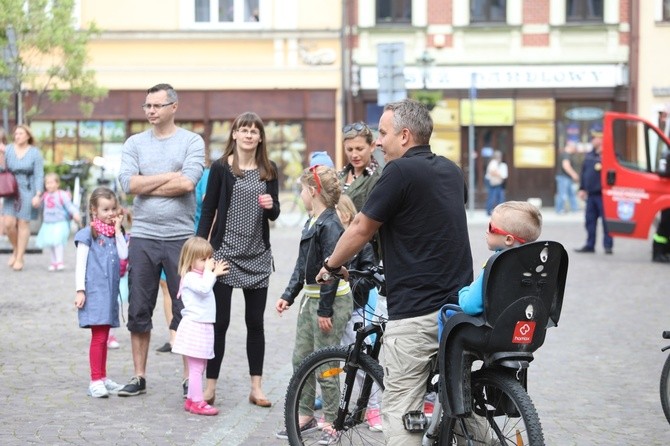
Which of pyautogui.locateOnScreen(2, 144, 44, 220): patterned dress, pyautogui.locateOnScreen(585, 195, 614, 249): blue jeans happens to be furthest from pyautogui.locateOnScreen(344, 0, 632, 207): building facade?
pyautogui.locateOnScreen(2, 144, 44, 220): patterned dress

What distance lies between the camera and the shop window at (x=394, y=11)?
3744 cm

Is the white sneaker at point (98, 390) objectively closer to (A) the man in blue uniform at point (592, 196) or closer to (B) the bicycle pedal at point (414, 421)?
(B) the bicycle pedal at point (414, 421)

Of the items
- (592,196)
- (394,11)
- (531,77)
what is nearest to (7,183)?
(592,196)

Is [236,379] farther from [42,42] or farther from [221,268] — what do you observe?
[42,42]

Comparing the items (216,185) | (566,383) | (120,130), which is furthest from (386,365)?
(120,130)

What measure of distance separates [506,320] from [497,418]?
1.41ft

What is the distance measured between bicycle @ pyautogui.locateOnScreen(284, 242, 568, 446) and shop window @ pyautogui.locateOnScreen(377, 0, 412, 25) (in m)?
32.2

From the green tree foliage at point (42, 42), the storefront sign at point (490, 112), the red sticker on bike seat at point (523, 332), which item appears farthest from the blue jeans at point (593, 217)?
the red sticker on bike seat at point (523, 332)

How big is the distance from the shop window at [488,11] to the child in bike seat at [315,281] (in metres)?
30.4

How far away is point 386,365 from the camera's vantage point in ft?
19.7

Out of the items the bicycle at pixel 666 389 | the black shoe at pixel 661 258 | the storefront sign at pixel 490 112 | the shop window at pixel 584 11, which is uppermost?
the shop window at pixel 584 11

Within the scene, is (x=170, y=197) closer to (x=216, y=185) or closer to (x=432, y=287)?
(x=216, y=185)

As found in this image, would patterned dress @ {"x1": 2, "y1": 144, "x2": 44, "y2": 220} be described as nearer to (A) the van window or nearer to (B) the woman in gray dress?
(B) the woman in gray dress

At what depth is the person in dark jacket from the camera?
A: 841 cm
